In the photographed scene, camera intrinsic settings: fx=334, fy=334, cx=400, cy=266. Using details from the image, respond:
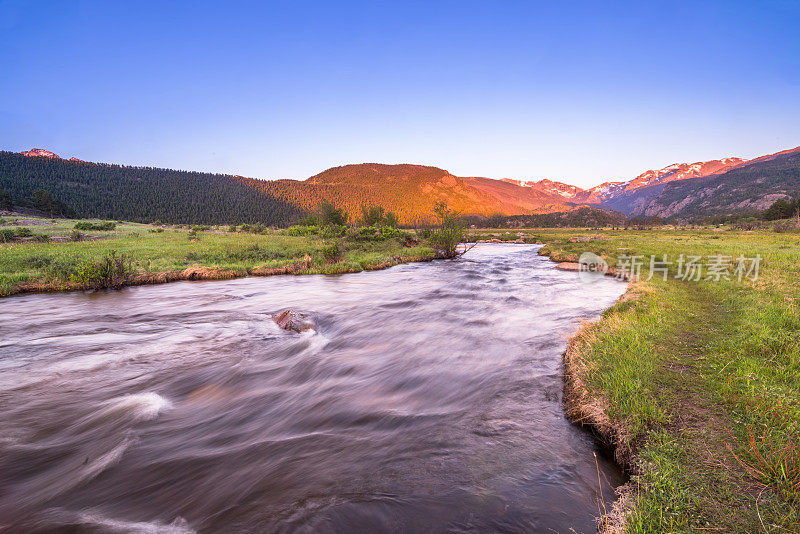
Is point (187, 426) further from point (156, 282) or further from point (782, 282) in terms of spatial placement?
point (782, 282)

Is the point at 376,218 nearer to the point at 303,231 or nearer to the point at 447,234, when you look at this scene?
the point at 303,231

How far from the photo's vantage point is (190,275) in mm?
23828

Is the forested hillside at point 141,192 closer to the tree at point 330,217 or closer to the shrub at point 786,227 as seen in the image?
the tree at point 330,217

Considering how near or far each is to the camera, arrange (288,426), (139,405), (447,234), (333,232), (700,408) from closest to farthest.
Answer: (700,408), (288,426), (139,405), (447,234), (333,232)

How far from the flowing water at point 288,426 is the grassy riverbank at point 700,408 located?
730 millimetres

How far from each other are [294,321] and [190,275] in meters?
14.5

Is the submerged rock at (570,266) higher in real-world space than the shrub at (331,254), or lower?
lower

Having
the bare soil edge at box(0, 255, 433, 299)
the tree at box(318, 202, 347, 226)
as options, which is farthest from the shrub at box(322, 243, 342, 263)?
the tree at box(318, 202, 347, 226)

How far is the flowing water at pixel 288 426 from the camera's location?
4648 mm

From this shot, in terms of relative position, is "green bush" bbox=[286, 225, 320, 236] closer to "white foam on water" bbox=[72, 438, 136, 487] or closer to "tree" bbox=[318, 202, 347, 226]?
"tree" bbox=[318, 202, 347, 226]

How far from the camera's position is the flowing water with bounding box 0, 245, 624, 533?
4.65 meters

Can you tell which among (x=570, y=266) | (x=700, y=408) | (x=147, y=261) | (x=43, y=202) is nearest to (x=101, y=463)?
(x=700, y=408)

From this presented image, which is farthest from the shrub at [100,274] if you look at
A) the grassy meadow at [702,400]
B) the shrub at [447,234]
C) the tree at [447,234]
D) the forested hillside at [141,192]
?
the forested hillside at [141,192]

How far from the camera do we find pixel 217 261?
95.2ft
